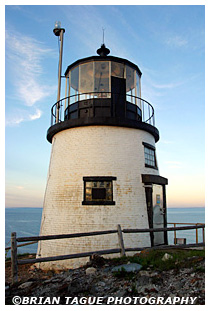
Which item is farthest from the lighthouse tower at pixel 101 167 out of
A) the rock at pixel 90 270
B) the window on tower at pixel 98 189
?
the rock at pixel 90 270

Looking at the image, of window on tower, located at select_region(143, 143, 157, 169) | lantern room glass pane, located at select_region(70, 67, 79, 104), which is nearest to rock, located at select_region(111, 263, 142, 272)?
window on tower, located at select_region(143, 143, 157, 169)

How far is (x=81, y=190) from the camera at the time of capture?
1039cm

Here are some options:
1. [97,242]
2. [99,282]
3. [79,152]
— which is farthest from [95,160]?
[99,282]

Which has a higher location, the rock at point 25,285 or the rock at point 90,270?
the rock at point 90,270

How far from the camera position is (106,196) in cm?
1028

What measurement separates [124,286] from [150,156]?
7636 millimetres

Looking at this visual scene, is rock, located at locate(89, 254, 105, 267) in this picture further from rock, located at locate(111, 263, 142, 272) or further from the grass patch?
rock, located at locate(111, 263, 142, 272)

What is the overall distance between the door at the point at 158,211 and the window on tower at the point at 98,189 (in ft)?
8.02

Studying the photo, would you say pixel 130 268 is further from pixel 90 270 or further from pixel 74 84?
pixel 74 84

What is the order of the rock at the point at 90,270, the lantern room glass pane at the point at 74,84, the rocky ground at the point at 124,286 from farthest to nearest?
1. the lantern room glass pane at the point at 74,84
2. the rock at the point at 90,270
3. the rocky ground at the point at 124,286

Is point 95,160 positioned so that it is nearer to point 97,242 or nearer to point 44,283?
point 97,242

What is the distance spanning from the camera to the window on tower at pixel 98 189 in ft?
33.6

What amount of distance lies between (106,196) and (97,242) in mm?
1857

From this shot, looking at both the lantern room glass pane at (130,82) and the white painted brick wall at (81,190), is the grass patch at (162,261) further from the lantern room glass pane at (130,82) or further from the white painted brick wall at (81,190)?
the lantern room glass pane at (130,82)
